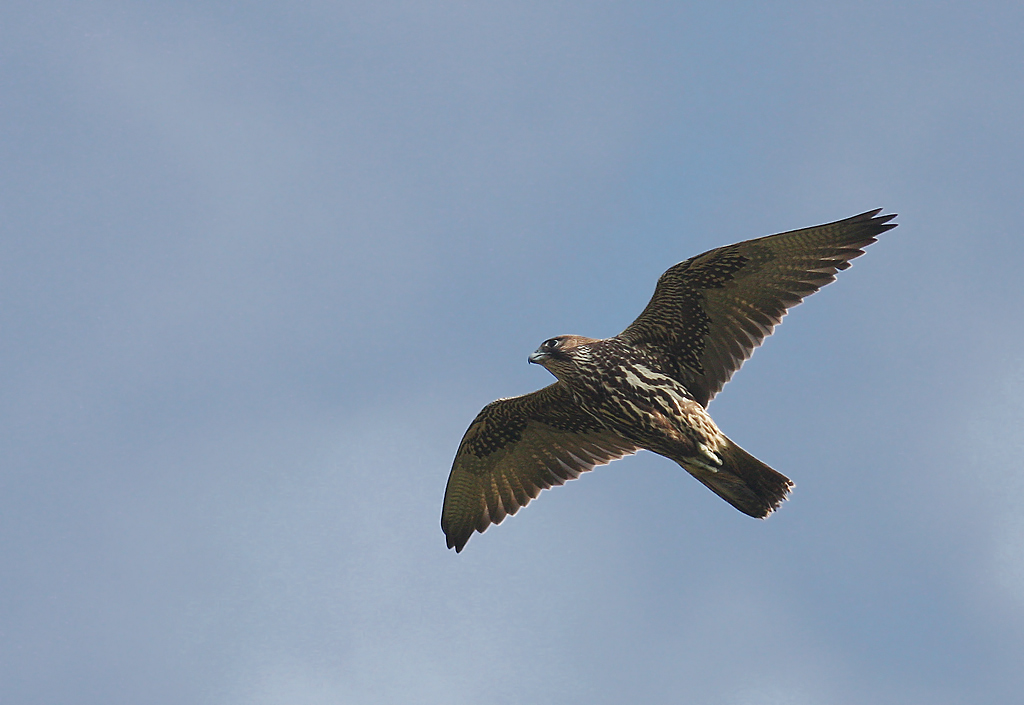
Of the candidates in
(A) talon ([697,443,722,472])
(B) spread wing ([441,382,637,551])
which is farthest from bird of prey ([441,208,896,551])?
(B) spread wing ([441,382,637,551])

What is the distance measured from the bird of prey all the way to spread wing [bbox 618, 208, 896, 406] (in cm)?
1

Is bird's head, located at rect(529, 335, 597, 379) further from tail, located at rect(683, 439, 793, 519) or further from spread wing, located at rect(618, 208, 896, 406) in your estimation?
tail, located at rect(683, 439, 793, 519)

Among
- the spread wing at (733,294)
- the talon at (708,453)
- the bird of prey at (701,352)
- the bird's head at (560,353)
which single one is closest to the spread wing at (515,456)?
the bird of prey at (701,352)

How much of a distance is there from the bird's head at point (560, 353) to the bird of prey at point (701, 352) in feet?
0.03

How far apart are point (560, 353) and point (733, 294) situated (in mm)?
1893

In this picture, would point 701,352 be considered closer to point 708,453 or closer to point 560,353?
point 708,453

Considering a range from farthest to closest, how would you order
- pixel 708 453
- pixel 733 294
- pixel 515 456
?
1. pixel 515 456
2. pixel 733 294
3. pixel 708 453

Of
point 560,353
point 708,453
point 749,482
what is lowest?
point 749,482

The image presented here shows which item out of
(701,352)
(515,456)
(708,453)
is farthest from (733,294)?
(515,456)

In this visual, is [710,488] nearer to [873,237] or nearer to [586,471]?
[586,471]

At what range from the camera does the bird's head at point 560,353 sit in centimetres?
1173

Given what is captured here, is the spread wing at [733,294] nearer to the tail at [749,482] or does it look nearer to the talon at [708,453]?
the talon at [708,453]

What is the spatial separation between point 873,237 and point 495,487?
Result: 524 centimetres

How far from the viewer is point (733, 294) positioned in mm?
11586
